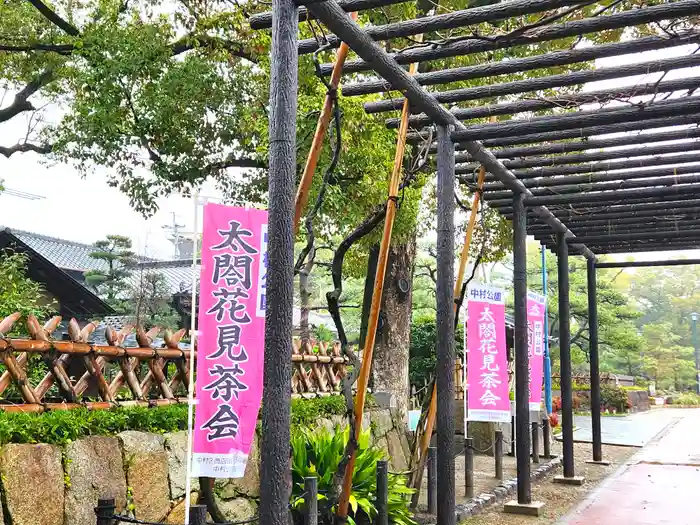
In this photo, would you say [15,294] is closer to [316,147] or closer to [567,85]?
[316,147]

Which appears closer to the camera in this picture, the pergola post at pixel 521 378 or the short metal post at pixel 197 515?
the short metal post at pixel 197 515

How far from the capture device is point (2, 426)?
4.09 metres

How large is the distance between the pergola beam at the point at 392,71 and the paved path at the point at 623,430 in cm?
1109

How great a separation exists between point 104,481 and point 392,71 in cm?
382

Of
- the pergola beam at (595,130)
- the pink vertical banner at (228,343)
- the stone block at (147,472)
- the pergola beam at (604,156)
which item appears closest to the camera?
the pink vertical banner at (228,343)

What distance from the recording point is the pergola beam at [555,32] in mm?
4310

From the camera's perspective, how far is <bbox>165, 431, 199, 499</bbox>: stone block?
536cm

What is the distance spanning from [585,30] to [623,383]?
33.8m

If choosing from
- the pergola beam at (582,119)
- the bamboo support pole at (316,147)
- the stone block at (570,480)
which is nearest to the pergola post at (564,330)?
the stone block at (570,480)

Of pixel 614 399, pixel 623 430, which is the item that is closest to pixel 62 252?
pixel 623 430

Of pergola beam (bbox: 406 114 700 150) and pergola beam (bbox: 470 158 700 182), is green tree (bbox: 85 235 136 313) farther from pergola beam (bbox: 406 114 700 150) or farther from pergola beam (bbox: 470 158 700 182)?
pergola beam (bbox: 406 114 700 150)

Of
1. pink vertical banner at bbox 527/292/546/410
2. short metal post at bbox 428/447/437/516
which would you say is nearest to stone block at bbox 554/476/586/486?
pink vertical banner at bbox 527/292/546/410

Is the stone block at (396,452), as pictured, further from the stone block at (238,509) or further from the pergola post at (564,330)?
the stone block at (238,509)

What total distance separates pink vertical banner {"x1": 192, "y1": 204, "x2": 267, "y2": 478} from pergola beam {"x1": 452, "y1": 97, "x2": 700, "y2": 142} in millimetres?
3015
